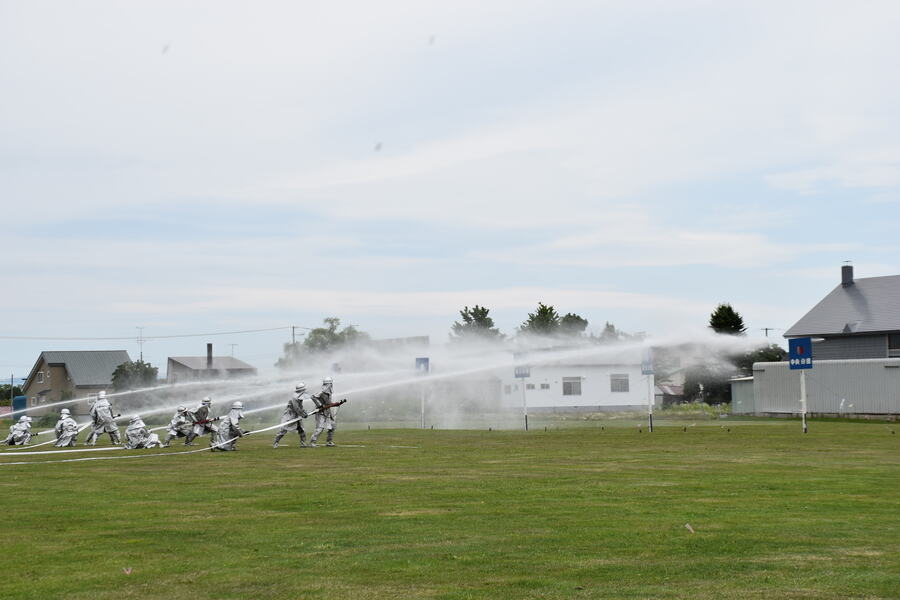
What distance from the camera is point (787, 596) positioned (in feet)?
33.1

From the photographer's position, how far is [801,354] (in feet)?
148

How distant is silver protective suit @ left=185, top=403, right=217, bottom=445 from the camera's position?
4044cm

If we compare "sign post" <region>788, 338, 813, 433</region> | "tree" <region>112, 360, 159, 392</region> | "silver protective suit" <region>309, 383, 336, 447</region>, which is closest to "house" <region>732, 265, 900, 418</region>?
"sign post" <region>788, 338, 813, 433</region>

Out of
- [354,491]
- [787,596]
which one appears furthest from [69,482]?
[787,596]

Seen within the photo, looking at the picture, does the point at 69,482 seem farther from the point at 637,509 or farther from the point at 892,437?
the point at 892,437

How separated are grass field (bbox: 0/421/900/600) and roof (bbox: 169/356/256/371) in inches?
4157

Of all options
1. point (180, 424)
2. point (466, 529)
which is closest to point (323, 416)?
point (180, 424)

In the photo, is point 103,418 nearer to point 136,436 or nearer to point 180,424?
point 180,424

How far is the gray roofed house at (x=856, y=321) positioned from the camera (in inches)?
3031

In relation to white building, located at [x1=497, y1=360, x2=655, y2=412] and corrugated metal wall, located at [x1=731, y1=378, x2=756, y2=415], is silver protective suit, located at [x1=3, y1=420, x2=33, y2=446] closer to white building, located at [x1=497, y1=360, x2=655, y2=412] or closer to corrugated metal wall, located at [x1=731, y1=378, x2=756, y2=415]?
white building, located at [x1=497, y1=360, x2=655, y2=412]

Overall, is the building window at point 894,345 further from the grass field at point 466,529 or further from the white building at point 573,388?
the grass field at point 466,529

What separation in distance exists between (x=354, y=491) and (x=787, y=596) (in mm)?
11969

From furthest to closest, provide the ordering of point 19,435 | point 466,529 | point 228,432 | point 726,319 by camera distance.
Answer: point 726,319 → point 19,435 → point 228,432 → point 466,529

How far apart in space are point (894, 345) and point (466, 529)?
6976 centimetres
